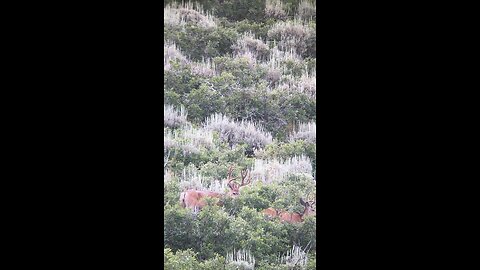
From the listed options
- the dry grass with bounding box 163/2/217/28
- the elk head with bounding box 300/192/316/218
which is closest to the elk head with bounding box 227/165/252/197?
the elk head with bounding box 300/192/316/218

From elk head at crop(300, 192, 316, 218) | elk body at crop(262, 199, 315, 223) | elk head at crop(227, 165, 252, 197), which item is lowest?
elk body at crop(262, 199, 315, 223)

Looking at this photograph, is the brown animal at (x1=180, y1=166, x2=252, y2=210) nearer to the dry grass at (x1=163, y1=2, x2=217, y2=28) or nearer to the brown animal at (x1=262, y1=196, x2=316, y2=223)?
the brown animal at (x1=262, y1=196, x2=316, y2=223)

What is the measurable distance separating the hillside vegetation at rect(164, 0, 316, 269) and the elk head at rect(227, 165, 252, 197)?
3 centimetres

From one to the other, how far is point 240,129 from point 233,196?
0.49 m

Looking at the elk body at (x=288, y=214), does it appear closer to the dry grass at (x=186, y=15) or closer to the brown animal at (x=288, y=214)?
the brown animal at (x=288, y=214)

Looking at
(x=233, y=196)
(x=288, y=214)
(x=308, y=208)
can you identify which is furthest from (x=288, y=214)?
(x=233, y=196)

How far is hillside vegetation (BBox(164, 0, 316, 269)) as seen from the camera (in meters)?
4.58

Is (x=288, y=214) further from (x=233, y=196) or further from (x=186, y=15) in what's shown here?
(x=186, y=15)

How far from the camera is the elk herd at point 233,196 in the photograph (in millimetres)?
4598

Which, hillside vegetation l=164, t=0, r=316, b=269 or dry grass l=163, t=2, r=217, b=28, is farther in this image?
dry grass l=163, t=2, r=217, b=28

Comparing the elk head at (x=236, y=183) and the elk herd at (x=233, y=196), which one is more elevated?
the elk head at (x=236, y=183)

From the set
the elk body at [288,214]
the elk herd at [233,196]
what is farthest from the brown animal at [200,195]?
the elk body at [288,214]
